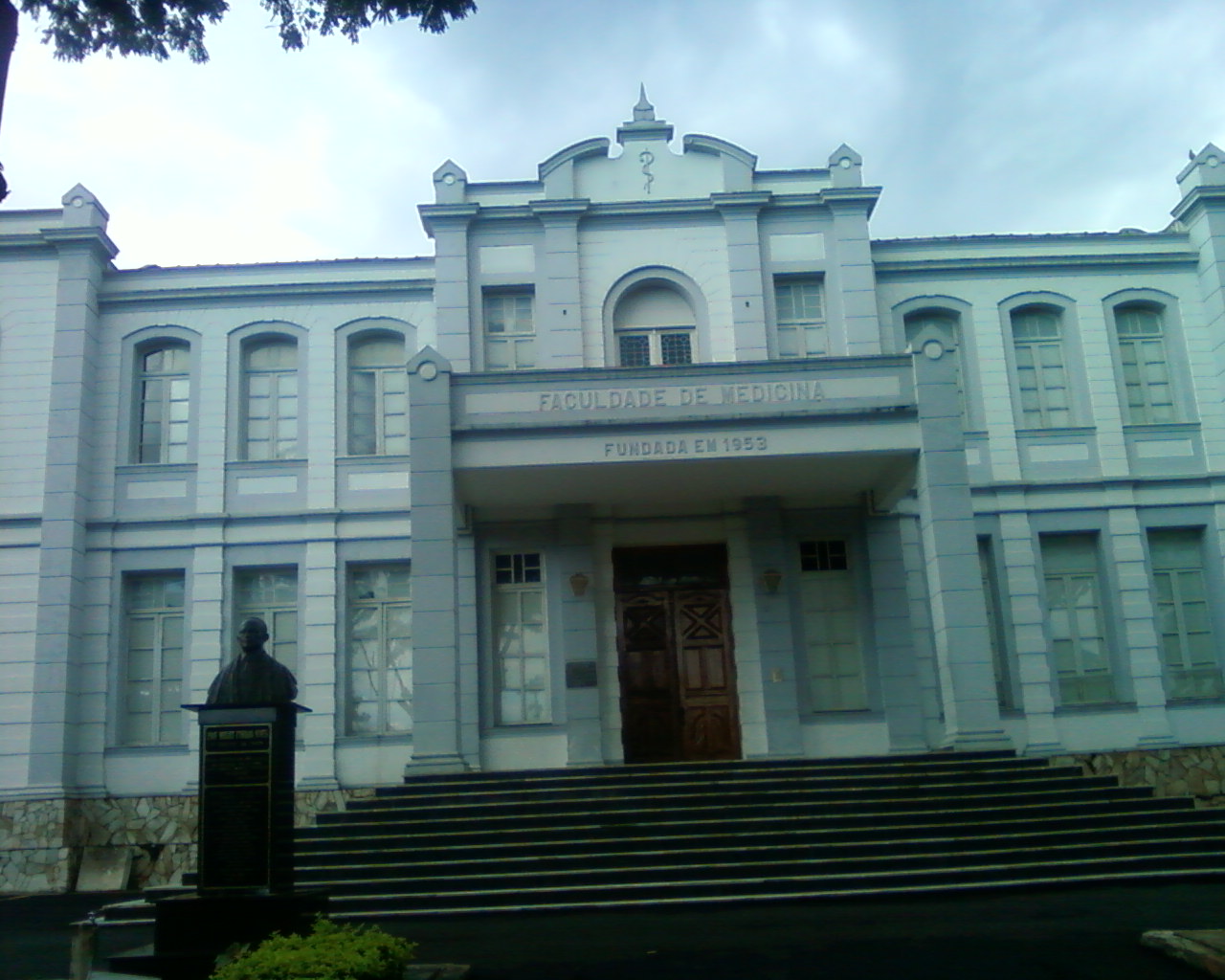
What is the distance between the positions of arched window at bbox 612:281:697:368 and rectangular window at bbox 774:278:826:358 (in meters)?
1.27

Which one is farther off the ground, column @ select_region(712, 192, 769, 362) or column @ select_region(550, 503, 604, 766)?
column @ select_region(712, 192, 769, 362)

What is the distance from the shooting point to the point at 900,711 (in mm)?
16203

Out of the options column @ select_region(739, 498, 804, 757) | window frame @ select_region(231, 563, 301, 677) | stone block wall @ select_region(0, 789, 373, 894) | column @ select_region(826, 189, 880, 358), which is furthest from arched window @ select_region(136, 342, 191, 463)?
column @ select_region(826, 189, 880, 358)

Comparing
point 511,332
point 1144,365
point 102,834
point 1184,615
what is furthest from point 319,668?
point 1144,365

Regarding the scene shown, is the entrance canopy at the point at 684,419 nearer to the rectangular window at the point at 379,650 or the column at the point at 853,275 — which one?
the column at the point at 853,275

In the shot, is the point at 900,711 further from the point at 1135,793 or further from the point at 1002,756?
the point at 1135,793

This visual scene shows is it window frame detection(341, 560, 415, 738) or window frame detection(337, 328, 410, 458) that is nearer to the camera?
window frame detection(341, 560, 415, 738)

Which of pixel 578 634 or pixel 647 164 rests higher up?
pixel 647 164

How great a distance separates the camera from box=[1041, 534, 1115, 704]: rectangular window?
56.6 ft

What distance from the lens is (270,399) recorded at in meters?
18.2

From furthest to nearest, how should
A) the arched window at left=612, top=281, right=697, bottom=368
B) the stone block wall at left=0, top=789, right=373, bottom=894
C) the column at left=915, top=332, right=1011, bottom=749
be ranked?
the arched window at left=612, top=281, right=697, bottom=368, the stone block wall at left=0, top=789, right=373, bottom=894, the column at left=915, top=332, right=1011, bottom=749

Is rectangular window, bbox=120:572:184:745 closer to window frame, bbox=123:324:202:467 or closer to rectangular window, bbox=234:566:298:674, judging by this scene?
rectangular window, bbox=234:566:298:674

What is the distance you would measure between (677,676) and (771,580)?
1.81m

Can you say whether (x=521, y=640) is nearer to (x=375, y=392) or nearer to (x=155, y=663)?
(x=375, y=392)
